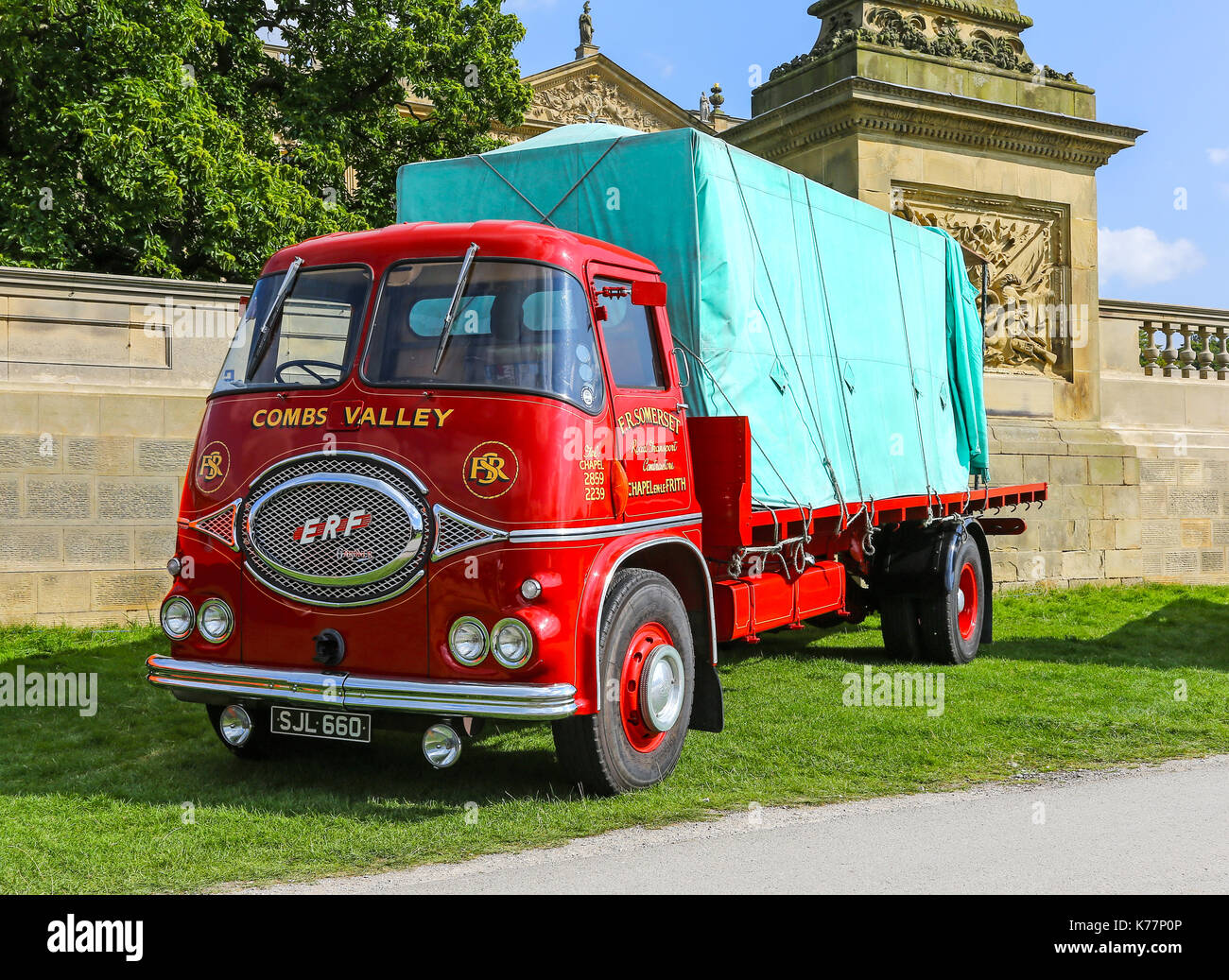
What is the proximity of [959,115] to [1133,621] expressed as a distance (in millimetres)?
6468

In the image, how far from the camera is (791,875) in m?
4.98

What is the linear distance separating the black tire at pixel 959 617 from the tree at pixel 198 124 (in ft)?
43.0

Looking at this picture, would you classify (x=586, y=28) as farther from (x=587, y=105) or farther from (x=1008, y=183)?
(x=1008, y=183)

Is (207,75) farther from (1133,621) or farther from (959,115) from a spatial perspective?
(1133,621)

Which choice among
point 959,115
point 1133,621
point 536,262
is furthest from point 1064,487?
point 536,262

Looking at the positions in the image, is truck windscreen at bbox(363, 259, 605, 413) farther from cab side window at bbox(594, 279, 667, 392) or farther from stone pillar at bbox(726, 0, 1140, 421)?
stone pillar at bbox(726, 0, 1140, 421)

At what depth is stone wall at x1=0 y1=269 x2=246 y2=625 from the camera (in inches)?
472

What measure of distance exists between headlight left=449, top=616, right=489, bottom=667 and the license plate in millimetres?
549

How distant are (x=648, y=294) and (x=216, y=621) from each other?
9.14 feet

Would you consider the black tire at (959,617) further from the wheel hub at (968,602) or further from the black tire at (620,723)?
the black tire at (620,723)

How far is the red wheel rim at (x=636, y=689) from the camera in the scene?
20.9ft

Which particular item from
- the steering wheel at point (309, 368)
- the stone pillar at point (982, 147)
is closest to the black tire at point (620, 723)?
the steering wheel at point (309, 368)
